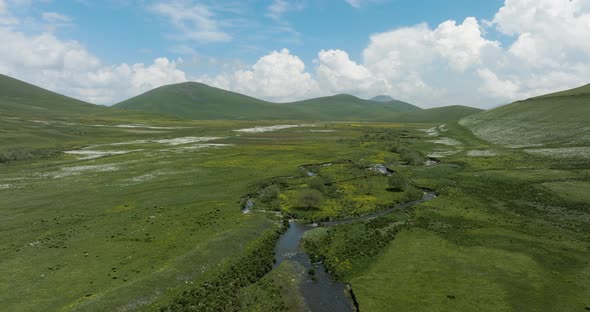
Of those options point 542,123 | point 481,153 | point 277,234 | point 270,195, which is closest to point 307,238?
point 277,234

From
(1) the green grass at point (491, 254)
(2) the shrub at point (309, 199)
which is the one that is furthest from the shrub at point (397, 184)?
(2) the shrub at point (309, 199)

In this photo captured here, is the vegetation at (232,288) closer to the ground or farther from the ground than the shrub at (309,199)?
closer to the ground

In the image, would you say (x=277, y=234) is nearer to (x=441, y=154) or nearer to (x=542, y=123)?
(x=441, y=154)

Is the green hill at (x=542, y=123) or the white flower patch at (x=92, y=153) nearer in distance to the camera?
the white flower patch at (x=92, y=153)

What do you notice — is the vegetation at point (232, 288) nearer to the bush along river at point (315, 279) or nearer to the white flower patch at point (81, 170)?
the bush along river at point (315, 279)

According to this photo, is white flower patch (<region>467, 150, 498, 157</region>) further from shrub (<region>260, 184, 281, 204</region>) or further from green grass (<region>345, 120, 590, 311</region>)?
shrub (<region>260, 184, 281, 204</region>)

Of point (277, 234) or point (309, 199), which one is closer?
point (277, 234)
